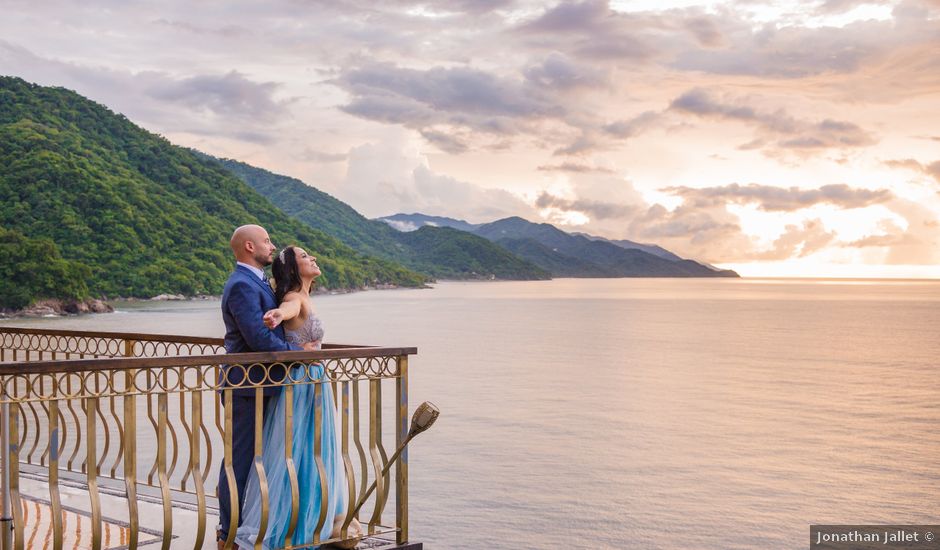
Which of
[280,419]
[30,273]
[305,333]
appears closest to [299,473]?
[280,419]

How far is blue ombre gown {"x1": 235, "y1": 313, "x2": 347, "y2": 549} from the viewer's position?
4738mm

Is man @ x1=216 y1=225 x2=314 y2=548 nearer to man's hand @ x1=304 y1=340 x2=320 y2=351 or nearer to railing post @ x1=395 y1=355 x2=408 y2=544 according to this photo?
man's hand @ x1=304 y1=340 x2=320 y2=351

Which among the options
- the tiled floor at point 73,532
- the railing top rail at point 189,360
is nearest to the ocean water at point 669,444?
the tiled floor at point 73,532

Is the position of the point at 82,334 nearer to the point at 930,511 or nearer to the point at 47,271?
the point at 930,511

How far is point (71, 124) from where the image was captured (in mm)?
116188

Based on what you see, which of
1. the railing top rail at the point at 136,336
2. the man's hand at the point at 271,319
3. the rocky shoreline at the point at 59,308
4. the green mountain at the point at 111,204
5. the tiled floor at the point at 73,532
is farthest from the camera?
the green mountain at the point at 111,204

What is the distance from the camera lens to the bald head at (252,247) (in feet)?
15.5

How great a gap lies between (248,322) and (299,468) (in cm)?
87

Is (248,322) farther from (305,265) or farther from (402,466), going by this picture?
(402,466)

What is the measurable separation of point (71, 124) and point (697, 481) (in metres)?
118

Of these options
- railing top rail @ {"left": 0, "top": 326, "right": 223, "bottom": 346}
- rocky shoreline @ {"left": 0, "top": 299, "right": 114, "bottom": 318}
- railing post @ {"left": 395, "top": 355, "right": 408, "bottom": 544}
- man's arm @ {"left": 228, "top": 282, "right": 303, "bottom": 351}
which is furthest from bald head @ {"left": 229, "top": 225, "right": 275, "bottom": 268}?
rocky shoreline @ {"left": 0, "top": 299, "right": 114, "bottom": 318}

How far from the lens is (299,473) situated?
480 centimetres

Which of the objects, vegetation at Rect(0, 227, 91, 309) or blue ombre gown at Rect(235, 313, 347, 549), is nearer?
blue ombre gown at Rect(235, 313, 347, 549)

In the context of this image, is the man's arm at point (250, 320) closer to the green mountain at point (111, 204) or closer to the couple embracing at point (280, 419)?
the couple embracing at point (280, 419)
